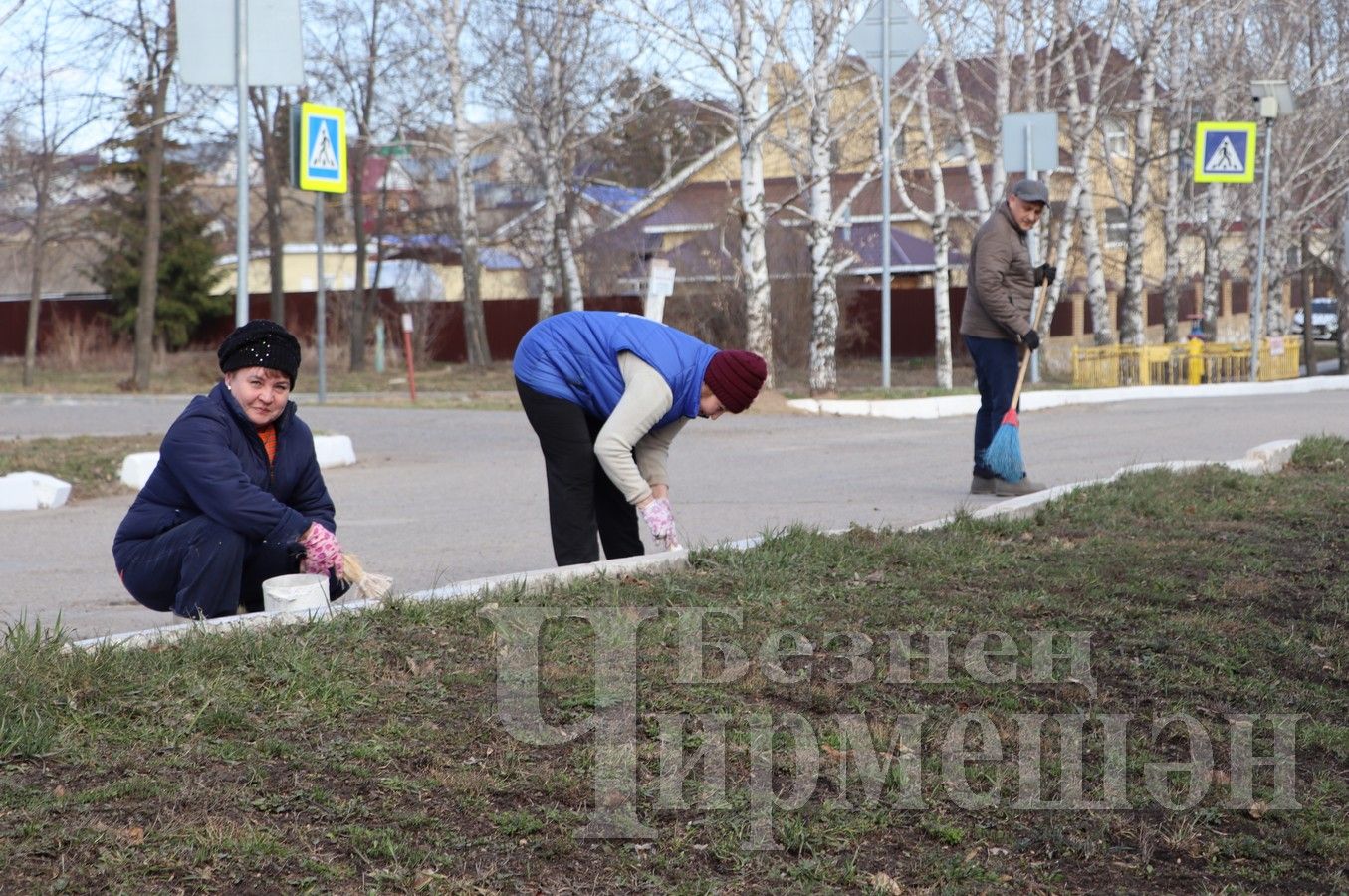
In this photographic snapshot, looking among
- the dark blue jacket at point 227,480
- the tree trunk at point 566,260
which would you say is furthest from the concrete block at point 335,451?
the tree trunk at point 566,260

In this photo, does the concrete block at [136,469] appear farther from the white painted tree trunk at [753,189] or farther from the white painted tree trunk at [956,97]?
the white painted tree trunk at [956,97]

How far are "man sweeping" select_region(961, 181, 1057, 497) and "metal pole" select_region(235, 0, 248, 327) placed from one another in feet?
15.9

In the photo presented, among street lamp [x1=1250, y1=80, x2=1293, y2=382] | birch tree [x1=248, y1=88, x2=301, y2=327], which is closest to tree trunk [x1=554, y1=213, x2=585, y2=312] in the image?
birch tree [x1=248, y1=88, x2=301, y2=327]

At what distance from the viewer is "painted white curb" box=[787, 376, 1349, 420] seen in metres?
18.3

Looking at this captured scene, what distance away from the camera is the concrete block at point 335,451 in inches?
517

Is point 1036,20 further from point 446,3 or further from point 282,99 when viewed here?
point 282,99

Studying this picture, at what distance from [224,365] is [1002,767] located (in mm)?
2720

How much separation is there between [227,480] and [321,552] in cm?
39

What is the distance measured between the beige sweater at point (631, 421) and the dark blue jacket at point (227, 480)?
1.07 meters

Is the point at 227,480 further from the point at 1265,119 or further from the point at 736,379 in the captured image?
the point at 1265,119

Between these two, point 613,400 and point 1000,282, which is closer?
point 613,400

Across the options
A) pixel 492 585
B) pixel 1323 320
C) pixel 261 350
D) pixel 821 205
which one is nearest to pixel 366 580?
pixel 492 585

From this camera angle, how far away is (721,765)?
3.77 metres

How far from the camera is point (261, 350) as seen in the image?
5.05 metres
